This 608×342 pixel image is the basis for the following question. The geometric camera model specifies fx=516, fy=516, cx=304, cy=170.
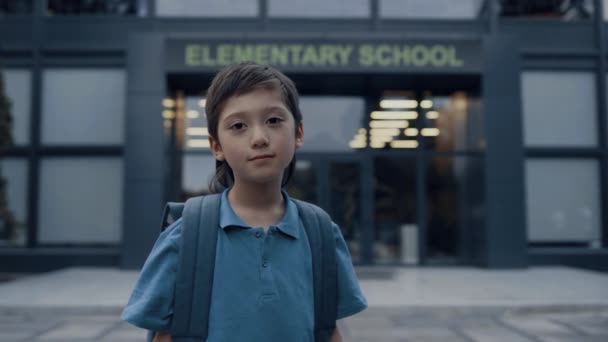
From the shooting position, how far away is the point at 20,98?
12.5 meters

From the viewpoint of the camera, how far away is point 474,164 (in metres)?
12.5

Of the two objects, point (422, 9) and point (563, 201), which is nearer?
point (563, 201)

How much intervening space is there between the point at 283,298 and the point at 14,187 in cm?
1295

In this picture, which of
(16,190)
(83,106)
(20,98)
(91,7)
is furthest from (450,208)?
(20,98)

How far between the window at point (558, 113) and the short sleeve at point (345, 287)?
12319mm

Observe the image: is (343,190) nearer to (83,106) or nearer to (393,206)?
(393,206)

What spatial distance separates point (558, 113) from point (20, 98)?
43.2 ft

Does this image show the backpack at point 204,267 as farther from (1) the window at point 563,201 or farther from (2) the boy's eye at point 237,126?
(1) the window at point 563,201

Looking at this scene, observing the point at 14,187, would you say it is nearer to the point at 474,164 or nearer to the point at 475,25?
the point at 474,164

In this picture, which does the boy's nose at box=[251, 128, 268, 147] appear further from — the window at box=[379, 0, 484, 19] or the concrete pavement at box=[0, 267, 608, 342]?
the window at box=[379, 0, 484, 19]

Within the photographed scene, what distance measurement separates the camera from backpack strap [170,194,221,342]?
1375mm

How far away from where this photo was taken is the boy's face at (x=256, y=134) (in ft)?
4.58

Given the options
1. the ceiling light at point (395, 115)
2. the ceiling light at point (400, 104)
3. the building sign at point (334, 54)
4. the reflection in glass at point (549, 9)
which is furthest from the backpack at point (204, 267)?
the reflection in glass at point (549, 9)

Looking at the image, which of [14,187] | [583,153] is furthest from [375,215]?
[14,187]
